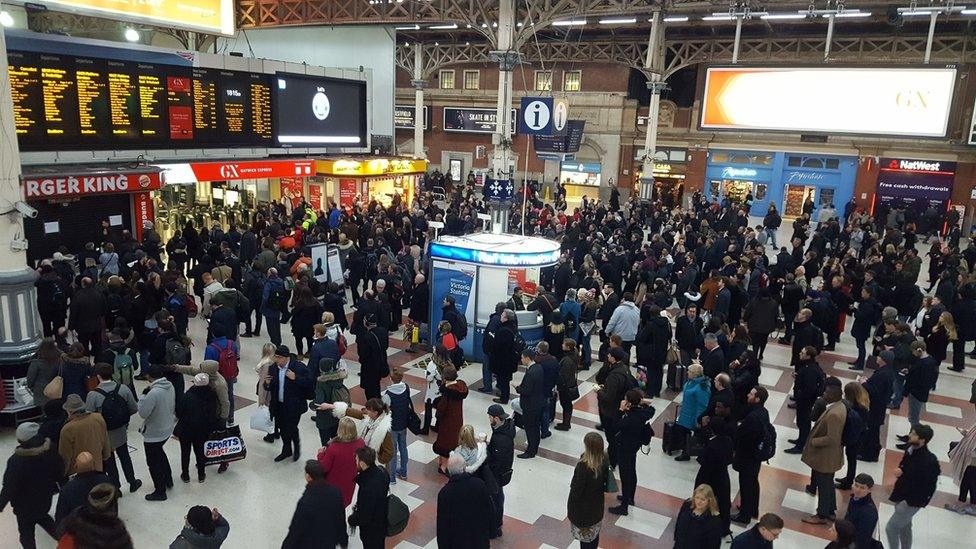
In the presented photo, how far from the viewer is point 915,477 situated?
5.84m

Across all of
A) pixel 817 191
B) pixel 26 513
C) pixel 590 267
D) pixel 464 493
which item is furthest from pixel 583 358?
pixel 817 191

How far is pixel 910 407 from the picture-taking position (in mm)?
8617

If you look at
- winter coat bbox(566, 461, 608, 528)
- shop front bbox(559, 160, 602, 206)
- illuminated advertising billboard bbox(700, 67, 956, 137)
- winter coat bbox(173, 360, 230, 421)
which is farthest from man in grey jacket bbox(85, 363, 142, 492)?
shop front bbox(559, 160, 602, 206)

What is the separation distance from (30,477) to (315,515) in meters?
2.47

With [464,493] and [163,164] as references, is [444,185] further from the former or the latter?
[464,493]

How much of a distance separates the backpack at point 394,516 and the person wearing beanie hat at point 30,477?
2.69 metres

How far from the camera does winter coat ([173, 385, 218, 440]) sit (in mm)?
6488

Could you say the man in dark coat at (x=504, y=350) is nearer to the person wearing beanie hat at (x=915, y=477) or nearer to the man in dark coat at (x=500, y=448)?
the man in dark coat at (x=500, y=448)

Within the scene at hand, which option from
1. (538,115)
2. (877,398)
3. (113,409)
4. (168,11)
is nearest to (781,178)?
(538,115)

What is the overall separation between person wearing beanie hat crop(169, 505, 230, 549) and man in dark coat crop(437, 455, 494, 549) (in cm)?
154

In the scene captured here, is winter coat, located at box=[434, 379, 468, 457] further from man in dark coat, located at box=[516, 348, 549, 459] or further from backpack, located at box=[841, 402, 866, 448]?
backpack, located at box=[841, 402, 866, 448]

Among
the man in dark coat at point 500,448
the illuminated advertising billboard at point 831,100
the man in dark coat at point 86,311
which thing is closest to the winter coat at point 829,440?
the man in dark coat at point 500,448

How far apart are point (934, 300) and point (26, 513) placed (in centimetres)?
1237

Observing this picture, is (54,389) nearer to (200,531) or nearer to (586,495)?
(200,531)
